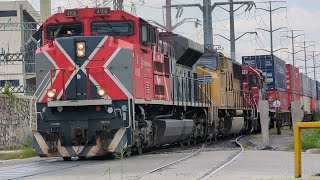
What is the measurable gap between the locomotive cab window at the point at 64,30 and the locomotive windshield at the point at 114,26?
0.42 meters

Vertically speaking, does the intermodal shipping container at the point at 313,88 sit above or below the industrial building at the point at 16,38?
below

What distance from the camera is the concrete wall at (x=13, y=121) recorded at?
22625 millimetres

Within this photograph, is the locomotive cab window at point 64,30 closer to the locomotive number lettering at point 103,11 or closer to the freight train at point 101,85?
Answer: the freight train at point 101,85

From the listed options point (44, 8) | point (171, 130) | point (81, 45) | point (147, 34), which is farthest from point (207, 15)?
point (44, 8)

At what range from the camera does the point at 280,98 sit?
3950cm

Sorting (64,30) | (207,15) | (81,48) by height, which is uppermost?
(207,15)

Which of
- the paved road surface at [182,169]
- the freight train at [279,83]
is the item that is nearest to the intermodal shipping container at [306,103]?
the freight train at [279,83]

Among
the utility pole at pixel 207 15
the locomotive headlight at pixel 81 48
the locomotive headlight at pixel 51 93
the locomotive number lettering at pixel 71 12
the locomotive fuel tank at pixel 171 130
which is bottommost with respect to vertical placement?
the locomotive fuel tank at pixel 171 130

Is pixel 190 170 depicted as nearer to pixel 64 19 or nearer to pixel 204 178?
pixel 204 178

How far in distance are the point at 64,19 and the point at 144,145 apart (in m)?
4.27

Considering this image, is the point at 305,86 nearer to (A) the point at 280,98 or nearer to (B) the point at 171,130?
(A) the point at 280,98

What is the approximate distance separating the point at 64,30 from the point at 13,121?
8.66 metres

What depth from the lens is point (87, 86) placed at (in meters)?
14.9

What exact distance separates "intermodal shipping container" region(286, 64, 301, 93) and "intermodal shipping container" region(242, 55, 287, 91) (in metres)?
2.01
